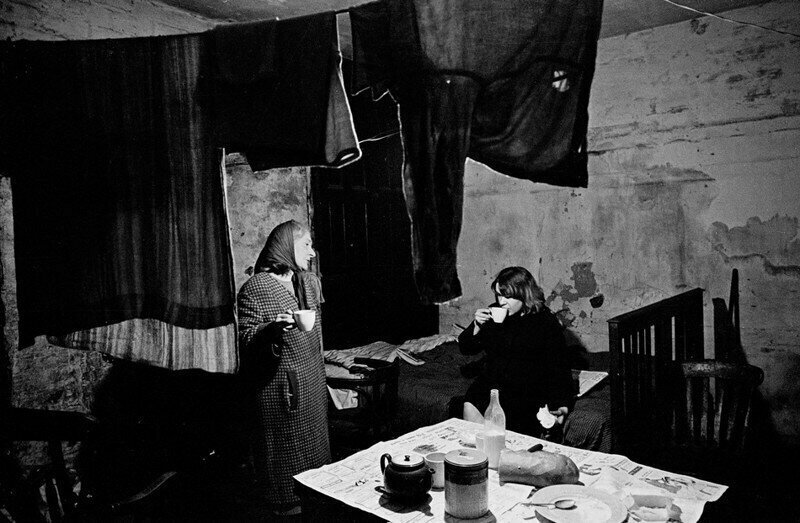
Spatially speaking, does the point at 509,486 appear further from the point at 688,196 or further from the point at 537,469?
the point at 688,196

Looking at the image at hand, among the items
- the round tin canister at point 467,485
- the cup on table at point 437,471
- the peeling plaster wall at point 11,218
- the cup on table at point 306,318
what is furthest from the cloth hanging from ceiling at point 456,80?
the peeling plaster wall at point 11,218

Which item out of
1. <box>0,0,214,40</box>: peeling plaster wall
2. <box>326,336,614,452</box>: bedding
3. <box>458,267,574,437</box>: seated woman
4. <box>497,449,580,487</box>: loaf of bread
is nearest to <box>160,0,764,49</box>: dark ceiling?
<box>0,0,214,40</box>: peeling plaster wall

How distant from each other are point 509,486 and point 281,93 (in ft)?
5.66

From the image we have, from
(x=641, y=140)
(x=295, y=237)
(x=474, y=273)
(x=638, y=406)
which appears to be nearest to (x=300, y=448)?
(x=295, y=237)

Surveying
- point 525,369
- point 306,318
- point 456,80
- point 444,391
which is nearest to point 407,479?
point 306,318

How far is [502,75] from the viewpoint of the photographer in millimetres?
1918

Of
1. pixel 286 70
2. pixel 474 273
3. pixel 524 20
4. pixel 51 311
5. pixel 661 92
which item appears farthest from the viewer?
pixel 474 273

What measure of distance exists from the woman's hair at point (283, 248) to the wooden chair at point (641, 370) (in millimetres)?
1964

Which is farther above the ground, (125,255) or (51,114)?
(51,114)

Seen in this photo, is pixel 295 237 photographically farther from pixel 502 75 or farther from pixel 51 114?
pixel 502 75

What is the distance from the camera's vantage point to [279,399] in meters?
3.27

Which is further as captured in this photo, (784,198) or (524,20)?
(784,198)

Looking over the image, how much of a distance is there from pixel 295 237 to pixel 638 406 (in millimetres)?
2409

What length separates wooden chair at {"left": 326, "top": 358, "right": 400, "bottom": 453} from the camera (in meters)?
4.14
